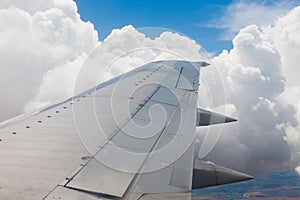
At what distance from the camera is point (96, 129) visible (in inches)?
209

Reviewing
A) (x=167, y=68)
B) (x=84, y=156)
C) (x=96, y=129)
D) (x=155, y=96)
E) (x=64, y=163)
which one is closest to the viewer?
(x=64, y=163)

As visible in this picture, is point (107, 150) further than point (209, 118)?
No

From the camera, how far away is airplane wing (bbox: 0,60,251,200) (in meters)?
3.32

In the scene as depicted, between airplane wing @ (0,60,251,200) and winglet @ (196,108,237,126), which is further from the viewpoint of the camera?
winglet @ (196,108,237,126)

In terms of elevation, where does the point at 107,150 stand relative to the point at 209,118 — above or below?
below

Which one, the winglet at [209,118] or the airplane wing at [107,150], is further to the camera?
the winglet at [209,118]

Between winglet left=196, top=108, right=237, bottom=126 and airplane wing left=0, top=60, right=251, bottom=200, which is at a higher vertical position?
winglet left=196, top=108, right=237, bottom=126

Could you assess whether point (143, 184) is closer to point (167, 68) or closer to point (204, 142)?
point (204, 142)

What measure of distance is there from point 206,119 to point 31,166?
5.13 m

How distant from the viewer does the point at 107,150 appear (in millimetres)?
4453

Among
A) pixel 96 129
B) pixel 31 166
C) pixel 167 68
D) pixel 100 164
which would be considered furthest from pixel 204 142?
pixel 167 68

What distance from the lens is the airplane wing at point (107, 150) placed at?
3.32 m

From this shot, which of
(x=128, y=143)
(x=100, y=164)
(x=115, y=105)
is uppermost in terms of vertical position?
(x=115, y=105)

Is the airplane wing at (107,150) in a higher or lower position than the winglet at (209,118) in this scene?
lower
